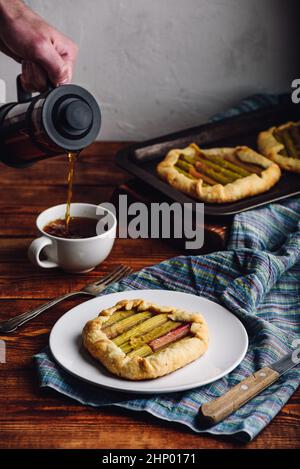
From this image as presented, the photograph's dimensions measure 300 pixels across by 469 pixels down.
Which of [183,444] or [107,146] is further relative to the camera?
[107,146]

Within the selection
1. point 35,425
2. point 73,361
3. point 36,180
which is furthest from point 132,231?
point 35,425

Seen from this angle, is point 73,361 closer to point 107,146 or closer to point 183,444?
point 183,444

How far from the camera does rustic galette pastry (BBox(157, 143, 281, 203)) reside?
5.88 feet

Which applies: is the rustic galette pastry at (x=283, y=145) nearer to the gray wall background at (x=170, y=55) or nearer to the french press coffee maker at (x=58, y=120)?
the gray wall background at (x=170, y=55)

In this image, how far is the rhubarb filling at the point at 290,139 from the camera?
2047mm

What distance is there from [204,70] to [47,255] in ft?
3.57

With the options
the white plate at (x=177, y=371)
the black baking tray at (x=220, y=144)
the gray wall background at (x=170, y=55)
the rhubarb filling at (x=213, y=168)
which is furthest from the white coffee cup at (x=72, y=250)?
the gray wall background at (x=170, y=55)

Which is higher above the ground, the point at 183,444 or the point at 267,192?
the point at 267,192

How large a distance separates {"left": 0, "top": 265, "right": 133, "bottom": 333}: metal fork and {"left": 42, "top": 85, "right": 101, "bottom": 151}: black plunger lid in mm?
311

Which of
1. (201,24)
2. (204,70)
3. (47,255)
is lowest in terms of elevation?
(47,255)

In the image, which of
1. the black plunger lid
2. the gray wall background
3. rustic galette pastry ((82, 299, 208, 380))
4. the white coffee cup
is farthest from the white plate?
the gray wall background

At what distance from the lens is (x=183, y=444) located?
1.07 metres

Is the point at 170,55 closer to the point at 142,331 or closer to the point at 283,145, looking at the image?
the point at 283,145

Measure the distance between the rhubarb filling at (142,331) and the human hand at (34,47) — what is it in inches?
23.8
